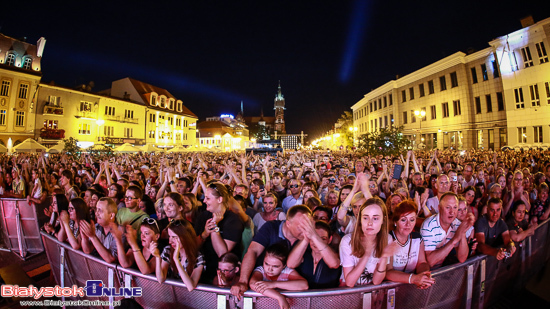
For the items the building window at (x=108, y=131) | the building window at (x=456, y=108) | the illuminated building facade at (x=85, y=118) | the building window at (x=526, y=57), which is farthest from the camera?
the building window at (x=108, y=131)

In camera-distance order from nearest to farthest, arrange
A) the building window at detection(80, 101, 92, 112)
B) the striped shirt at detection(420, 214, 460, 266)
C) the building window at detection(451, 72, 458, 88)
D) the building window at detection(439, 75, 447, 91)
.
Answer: the striped shirt at detection(420, 214, 460, 266) → the building window at detection(451, 72, 458, 88) → the building window at detection(439, 75, 447, 91) → the building window at detection(80, 101, 92, 112)

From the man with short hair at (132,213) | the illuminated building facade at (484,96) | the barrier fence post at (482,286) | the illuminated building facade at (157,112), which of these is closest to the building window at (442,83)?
the illuminated building facade at (484,96)

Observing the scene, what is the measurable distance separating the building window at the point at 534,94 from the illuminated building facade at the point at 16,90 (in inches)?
1881

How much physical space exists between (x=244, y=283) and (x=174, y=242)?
2.86 ft

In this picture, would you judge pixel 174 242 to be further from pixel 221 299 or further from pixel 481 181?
pixel 481 181

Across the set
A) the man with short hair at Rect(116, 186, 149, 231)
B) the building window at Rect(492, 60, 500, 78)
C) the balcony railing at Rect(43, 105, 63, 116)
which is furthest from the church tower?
the man with short hair at Rect(116, 186, 149, 231)

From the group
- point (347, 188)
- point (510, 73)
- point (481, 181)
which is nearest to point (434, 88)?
point (510, 73)

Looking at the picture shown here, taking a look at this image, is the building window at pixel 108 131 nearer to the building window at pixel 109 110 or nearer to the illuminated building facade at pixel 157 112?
the building window at pixel 109 110

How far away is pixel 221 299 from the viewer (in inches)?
100

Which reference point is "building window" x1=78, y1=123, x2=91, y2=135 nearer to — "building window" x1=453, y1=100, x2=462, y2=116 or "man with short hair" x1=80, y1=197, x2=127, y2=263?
"man with short hair" x1=80, y1=197, x2=127, y2=263

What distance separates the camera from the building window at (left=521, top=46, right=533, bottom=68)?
74.5 feet

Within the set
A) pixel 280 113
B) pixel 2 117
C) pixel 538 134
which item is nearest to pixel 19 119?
pixel 2 117

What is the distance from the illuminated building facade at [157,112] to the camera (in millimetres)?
43094

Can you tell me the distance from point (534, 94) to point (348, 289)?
30.5 m
